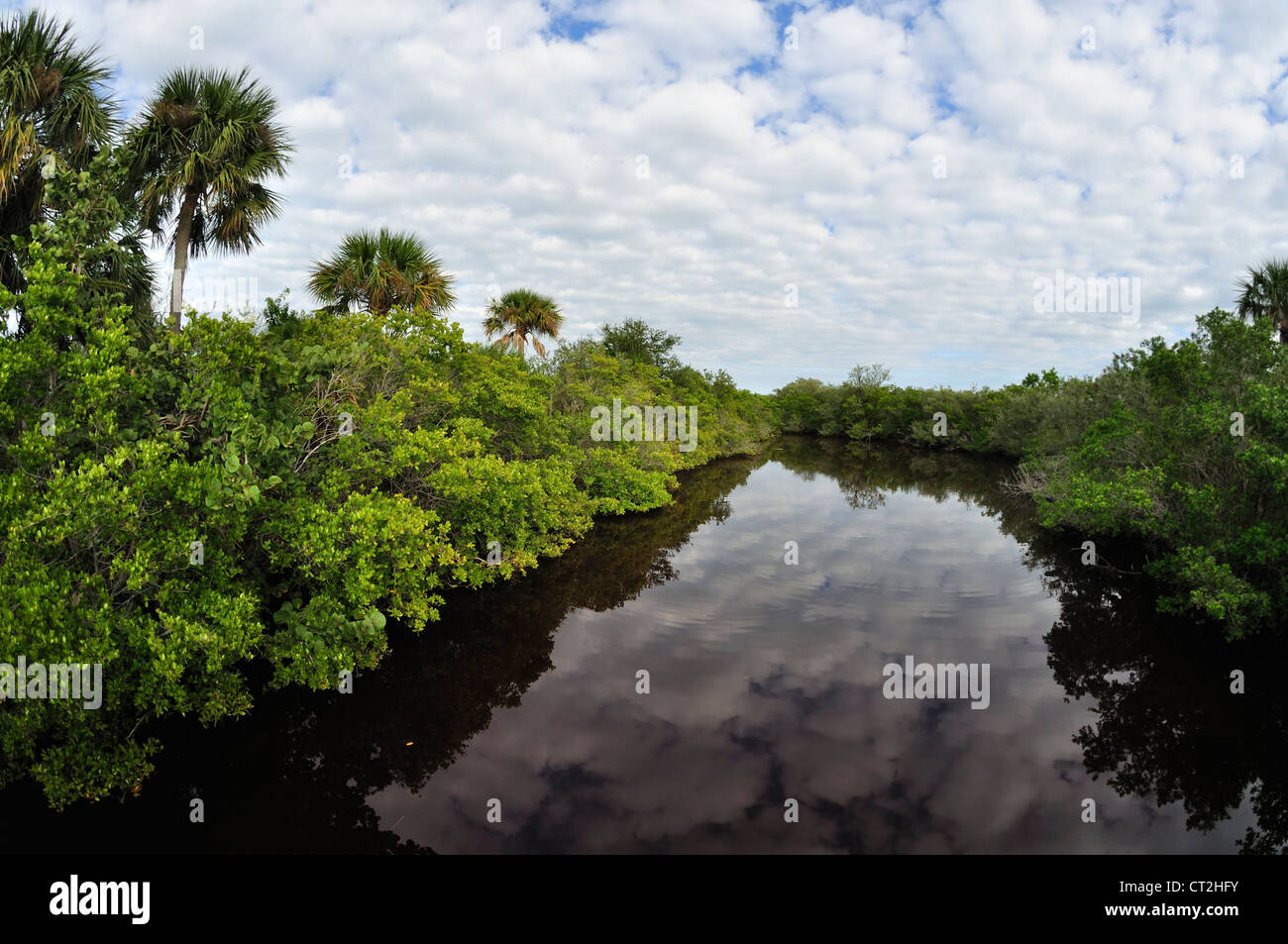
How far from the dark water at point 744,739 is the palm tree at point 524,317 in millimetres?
16922

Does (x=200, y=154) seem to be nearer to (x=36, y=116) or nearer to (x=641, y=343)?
(x=36, y=116)

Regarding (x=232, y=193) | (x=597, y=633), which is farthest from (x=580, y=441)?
(x=232, y=193)

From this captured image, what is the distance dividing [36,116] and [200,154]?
125 inches

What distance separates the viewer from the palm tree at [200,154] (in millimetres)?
15594

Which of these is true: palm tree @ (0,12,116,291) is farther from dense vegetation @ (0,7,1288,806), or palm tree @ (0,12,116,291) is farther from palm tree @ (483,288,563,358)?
palm tree @ (483,288,563,358)

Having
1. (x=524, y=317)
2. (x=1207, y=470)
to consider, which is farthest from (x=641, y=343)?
(x=1207, y=470)

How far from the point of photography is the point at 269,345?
10477mm

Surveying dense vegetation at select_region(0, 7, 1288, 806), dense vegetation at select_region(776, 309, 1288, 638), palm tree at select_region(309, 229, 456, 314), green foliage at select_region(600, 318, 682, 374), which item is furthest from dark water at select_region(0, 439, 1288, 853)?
green foliage at select_region(600, 318, 682, 374)

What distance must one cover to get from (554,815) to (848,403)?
86.2 metres

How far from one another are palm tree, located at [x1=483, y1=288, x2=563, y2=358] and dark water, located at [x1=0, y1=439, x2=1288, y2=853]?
16.9m

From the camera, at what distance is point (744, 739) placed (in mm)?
10336

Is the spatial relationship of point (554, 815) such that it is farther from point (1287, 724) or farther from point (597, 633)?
point (1287, 724)

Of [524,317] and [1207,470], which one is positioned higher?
[524,317]

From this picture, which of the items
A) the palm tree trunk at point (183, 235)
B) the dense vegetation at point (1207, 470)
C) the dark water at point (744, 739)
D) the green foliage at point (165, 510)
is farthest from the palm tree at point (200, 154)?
the dense vegetation at point (1207, 470)
